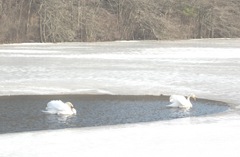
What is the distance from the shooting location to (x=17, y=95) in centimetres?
1332

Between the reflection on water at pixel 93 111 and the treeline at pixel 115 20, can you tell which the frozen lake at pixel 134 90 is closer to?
the reflection on water at pixel 93 111

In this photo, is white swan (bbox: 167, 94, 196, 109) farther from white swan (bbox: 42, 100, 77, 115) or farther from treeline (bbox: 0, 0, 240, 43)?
treeline (bbox: 0, 0, 240, 43)

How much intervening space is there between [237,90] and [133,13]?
34.3 metres

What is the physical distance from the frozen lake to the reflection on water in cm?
55

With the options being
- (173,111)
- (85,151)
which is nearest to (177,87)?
(173,111)

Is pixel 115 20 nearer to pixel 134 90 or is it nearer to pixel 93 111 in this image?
pixel 134 90

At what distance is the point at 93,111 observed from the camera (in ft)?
37.0

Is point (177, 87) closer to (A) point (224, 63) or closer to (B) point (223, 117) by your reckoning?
(B) point (223, 117)

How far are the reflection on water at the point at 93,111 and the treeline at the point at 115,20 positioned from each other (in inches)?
1165

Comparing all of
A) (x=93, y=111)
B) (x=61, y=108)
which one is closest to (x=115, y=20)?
(x=93, y=111)

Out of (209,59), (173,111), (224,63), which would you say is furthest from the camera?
(209,59)

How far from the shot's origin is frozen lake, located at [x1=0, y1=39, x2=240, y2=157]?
734 centimetres

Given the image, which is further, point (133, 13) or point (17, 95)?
point (133, 13)

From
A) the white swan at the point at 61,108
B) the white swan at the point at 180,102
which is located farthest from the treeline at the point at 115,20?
the white swan at the point at 61,108
